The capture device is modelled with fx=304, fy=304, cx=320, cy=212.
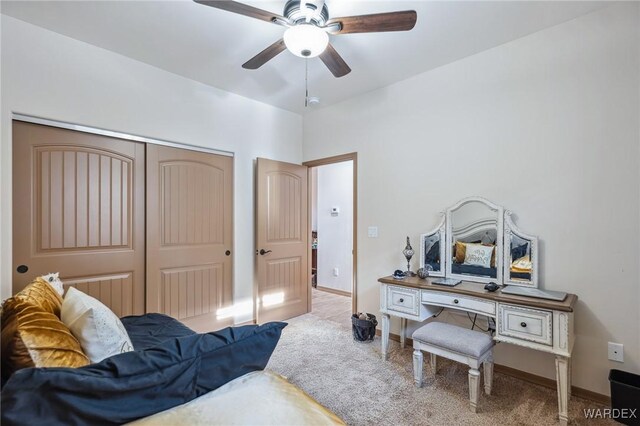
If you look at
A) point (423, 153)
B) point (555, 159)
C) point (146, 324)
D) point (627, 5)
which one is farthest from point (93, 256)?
point (627, 5)

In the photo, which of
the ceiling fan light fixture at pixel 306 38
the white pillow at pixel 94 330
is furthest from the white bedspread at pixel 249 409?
the ceiling fan light fixture at pixel 306 38

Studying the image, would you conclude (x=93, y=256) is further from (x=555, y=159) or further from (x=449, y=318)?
(x=555, y=159)

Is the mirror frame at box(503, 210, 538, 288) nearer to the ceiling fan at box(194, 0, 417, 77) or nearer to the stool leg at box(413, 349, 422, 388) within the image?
the stool leg at box(413, 349, 422, 388)

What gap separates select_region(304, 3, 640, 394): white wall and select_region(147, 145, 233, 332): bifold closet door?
1928 mm

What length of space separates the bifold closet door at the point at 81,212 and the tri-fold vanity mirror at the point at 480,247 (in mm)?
2738

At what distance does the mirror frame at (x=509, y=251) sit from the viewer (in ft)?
7.61

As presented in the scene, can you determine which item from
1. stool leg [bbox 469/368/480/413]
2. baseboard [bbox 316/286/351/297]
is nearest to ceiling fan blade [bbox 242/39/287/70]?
stool leg [bbox 469/368/480/413]

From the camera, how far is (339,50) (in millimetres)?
2588

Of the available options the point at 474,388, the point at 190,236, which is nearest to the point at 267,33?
the point at 190,236

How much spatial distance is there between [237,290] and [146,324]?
1361 millimetres

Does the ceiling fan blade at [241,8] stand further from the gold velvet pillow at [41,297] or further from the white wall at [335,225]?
the white wall at [335,225]

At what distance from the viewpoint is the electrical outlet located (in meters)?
2.04

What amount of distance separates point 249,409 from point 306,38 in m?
1.90

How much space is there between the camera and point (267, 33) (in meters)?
2.38
